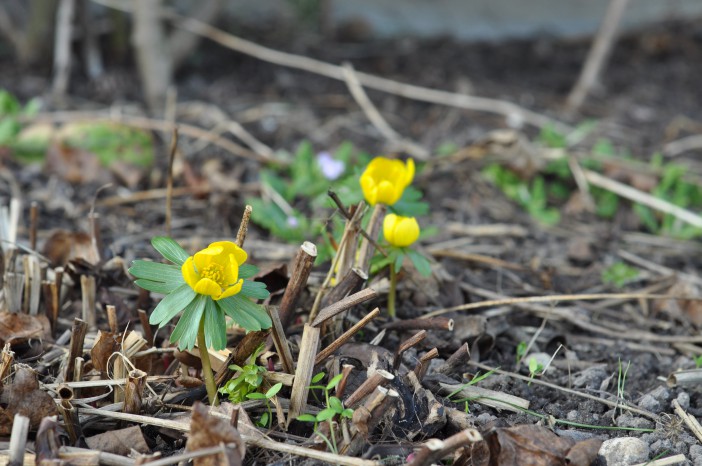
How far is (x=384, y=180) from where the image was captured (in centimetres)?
180

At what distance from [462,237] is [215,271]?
153 centimetres

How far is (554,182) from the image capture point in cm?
338

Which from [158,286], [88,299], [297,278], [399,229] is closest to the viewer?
[158,286]

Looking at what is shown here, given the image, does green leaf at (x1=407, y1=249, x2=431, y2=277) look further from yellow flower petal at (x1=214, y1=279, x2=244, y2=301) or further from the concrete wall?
the concrete wall

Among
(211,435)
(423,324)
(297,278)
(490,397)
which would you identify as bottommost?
(490,397)

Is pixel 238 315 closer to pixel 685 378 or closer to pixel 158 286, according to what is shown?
pixel 158 286

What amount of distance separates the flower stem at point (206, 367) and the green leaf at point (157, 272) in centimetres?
10

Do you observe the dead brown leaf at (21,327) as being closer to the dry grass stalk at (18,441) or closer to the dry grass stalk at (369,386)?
the dry grass stalk at (18,441)

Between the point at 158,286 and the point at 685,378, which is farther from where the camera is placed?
the point at 685,378

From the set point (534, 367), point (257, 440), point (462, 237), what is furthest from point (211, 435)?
point (462, 237)

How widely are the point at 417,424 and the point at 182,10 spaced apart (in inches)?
148

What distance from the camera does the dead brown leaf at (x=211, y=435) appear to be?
1.34 m

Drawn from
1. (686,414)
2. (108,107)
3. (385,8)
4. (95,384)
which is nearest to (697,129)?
(385,8)

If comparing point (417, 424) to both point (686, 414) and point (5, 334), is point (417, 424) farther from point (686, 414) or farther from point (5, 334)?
point (5, 334)
